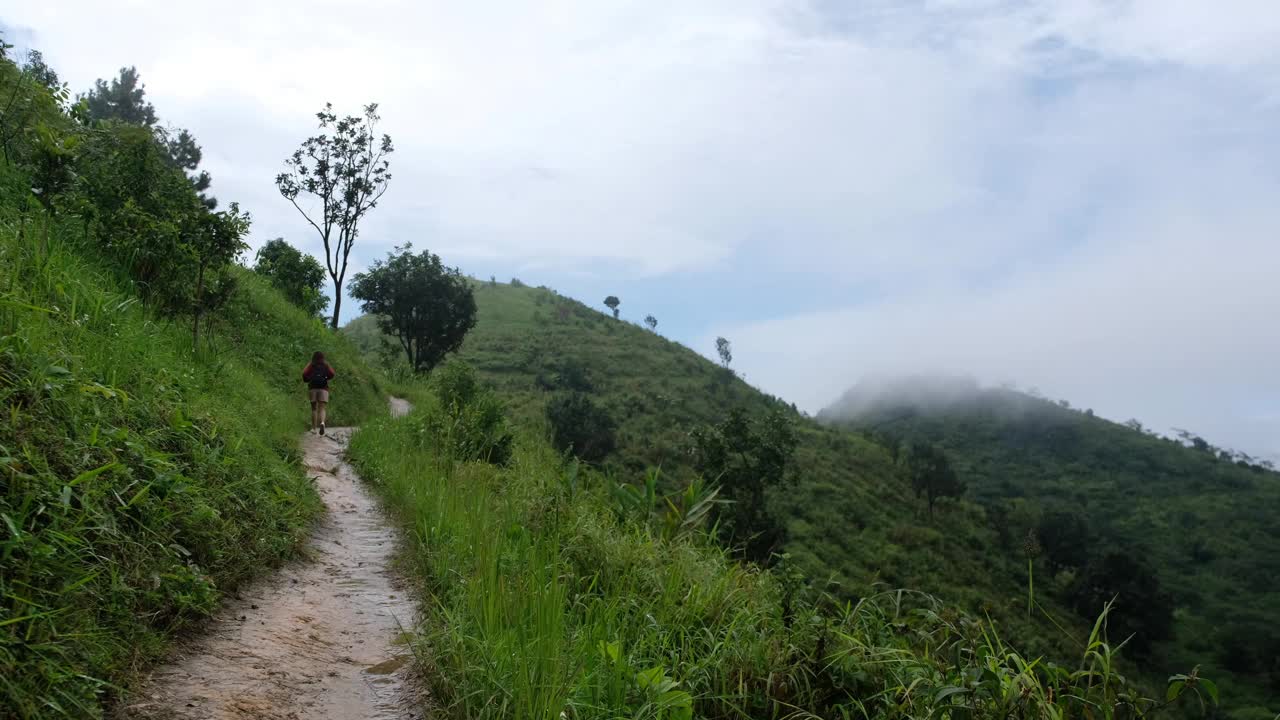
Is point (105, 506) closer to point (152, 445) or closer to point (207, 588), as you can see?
point (207, 588)

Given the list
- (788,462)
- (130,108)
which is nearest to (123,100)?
(130,108)

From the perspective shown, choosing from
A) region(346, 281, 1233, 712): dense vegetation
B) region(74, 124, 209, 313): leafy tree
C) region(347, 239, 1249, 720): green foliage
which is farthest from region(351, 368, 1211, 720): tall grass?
region(346, 281, 1233, 712): dense vegetation

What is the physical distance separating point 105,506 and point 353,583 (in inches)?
89.9

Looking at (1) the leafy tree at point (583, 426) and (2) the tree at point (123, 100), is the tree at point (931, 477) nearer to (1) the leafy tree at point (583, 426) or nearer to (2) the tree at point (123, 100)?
(1) the leafy tree at point (583, 426)

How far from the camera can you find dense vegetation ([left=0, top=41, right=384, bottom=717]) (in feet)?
9.01

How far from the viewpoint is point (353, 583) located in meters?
5.49

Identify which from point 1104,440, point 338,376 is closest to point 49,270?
point 338,376

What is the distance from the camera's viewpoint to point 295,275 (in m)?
24.0

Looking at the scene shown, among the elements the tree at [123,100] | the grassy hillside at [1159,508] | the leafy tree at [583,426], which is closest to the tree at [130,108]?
the tree at [123,100]

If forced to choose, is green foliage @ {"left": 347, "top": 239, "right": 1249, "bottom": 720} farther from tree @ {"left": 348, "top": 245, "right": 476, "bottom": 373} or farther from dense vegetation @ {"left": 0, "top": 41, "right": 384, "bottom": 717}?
dense vegetation @ {"left": 0, "top": 41, "right": 384, "bottom": 717}

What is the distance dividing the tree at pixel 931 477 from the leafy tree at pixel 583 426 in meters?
37.9

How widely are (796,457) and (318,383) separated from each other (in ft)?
188

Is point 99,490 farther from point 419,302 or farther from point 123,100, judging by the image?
point 123,100

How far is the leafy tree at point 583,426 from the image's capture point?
43.4m
